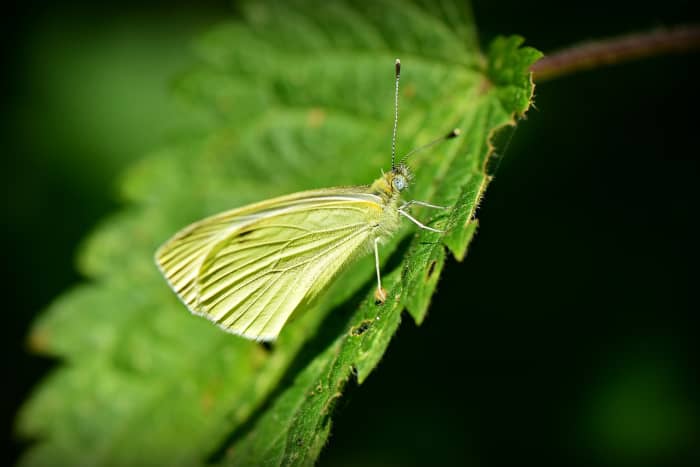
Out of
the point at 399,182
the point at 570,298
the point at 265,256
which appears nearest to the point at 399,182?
the point at 399,182

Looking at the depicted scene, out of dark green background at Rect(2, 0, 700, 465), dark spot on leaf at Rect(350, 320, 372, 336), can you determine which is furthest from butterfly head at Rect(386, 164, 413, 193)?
dark green background at Rect(2, 0, 700, 465)

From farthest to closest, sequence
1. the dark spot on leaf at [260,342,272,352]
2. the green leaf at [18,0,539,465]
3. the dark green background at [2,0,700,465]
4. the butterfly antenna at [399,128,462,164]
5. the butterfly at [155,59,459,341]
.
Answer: the dark green background at [2,0,700,465] < the dark spot on leaf at [260,342,272,352] < the butterfly at [155,59,459,341] < the butterfly antenna at [399,128,462,164] < the green leaf at [18,0,539,465]

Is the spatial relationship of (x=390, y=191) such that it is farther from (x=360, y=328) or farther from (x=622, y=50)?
(x=622, y=50)

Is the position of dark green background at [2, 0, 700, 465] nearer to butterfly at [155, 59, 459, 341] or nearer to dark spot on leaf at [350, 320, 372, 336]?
butterfly at [155, 59, 459, 341]

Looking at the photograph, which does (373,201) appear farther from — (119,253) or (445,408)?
(119,253)

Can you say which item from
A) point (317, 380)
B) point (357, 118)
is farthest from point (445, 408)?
point (357, 118)

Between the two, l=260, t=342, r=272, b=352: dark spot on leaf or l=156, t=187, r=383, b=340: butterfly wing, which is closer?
l=156, t=187, r=383, b=340: butterfly wing

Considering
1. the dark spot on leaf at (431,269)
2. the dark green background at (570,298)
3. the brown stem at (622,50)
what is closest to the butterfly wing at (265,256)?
the dark spot on leaf at (431,269)

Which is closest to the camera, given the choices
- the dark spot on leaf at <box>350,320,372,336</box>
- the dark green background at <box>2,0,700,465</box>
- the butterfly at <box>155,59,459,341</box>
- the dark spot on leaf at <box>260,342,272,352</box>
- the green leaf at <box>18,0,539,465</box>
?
the dark spot on leaf at <box>350,320,372,336</box>
